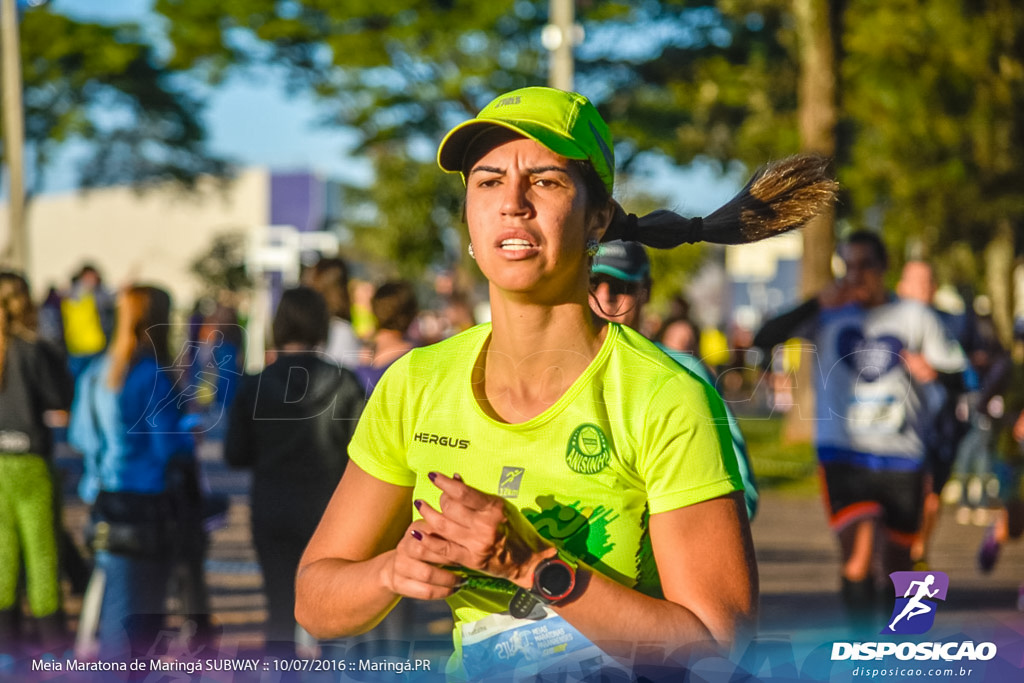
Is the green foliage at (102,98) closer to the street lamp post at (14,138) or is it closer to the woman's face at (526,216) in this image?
the street lamp post at (14,138)

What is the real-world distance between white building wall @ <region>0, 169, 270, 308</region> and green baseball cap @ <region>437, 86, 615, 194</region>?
148ft

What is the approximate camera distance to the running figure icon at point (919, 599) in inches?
117

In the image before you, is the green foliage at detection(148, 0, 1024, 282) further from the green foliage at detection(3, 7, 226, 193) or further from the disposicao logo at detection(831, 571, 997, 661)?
the disposicao logo at detection(831, 571, 997, 661)

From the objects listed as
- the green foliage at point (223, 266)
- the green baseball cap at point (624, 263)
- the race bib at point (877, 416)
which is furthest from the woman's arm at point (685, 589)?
the green foliage at point (223, 266)

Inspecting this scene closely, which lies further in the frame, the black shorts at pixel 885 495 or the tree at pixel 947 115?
the tree at pixel 947 115

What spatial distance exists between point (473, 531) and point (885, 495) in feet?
15.1

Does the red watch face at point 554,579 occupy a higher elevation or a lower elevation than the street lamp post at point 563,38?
lower

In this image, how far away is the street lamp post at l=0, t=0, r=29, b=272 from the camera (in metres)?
13.5

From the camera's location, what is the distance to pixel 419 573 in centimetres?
194

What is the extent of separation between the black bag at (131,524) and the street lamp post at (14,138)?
347 inches

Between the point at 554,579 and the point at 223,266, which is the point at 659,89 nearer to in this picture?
the point at 223,266

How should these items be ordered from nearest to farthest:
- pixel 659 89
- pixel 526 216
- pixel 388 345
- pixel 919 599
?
pixel 526 216
pixel 919 599
pixel 388 345
pixel 659 89

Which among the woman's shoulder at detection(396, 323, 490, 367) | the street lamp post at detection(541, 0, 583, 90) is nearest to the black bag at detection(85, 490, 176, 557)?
the woman's shoulder at detection(396, 323, 490, 367)

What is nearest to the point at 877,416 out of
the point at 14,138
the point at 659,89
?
the point at 14,138
